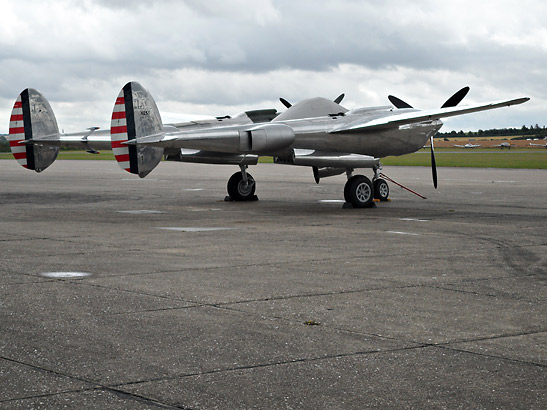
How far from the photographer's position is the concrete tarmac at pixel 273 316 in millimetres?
5500

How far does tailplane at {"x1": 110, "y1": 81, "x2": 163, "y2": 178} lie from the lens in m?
20.5

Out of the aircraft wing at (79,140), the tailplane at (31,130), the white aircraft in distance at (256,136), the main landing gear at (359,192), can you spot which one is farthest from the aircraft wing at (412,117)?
the tailplane at (31,130)

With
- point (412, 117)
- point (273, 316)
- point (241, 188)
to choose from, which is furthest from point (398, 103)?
point (273, 316)

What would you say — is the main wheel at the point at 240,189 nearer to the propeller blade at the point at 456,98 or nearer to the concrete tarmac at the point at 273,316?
the propeller blade at the point at 456,98

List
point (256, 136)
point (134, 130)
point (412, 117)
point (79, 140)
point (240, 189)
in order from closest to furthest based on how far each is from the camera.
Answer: point (256, 136) < point (134, 130) < point (412, 117) < point (240, 189) < point (79, 140)

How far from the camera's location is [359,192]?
22047 mm

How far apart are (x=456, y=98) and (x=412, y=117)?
3.39m

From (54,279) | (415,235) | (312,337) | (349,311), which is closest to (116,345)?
(312,337)

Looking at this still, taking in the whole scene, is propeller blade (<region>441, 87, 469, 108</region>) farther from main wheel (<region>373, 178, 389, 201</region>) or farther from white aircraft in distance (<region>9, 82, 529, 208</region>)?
main wheel (<region>373, 178, 389, 201</region>)

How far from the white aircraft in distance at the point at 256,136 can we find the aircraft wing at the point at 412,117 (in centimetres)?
3

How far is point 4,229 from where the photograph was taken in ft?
52.5

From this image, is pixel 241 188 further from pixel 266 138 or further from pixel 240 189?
pixel 266 138

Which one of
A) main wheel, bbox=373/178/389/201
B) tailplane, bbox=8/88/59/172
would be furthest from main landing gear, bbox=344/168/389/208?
tailplane, bbox=8/88/59/172

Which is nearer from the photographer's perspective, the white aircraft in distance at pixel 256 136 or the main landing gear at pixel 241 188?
the white aircraft in distance at pixel 256 136
